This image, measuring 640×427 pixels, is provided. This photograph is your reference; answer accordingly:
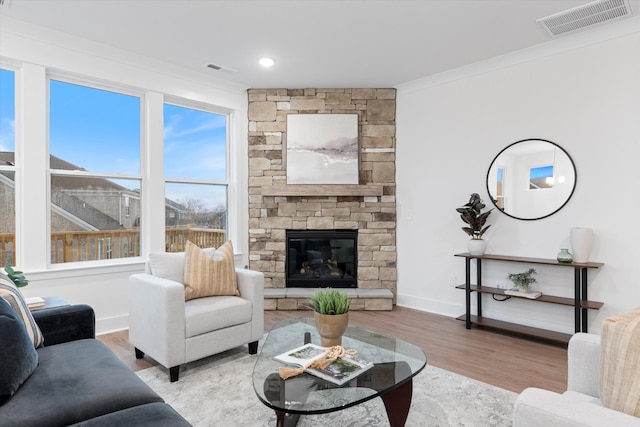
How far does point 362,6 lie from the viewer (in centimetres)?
287

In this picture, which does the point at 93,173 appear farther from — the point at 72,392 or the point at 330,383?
the point at 330,383

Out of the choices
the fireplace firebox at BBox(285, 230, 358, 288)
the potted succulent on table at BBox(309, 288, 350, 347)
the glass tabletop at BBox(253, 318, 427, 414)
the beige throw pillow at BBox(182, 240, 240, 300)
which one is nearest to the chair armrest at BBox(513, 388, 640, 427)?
the glass tabletop at BBox(253, 318, 427, 414)

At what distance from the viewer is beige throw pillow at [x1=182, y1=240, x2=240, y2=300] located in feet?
9.74

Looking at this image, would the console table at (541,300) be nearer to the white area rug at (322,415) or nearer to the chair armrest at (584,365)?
the white area rug at (322,415)

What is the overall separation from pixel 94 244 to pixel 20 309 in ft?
6.57

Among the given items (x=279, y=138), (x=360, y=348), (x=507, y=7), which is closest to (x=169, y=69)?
(x=279, y=138)

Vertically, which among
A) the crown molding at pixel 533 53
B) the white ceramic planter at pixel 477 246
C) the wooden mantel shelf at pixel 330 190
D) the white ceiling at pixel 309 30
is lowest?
the white ceramic planter at pixel 477 246

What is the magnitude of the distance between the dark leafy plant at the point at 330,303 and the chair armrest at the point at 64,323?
132 centimetres

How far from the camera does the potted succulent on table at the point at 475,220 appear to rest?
3814 mm

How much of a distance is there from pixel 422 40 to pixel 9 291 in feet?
11.4

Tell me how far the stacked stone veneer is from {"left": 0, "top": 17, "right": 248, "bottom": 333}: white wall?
797mm

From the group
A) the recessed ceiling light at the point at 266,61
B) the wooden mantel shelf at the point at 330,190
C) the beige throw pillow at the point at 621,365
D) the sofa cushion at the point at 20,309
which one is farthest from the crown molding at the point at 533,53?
the sofa cushion at the point at 20,309

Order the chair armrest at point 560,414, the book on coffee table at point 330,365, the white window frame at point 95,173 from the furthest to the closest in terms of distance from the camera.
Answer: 1. the white window frame at point 95,173
2. the book on coffee table at point 330,365
3. the chair armrest at point 560,414

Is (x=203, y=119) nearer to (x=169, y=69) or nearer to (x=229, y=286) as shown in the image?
(x=169, y=69)
